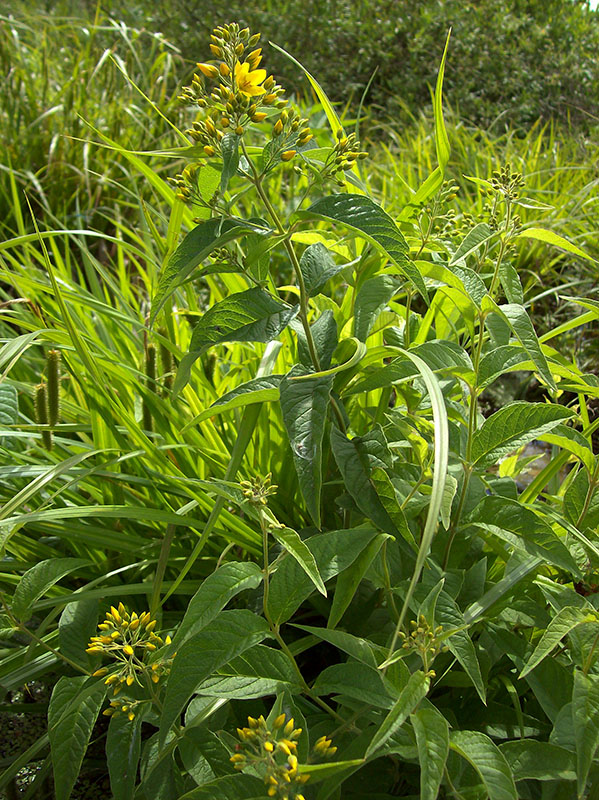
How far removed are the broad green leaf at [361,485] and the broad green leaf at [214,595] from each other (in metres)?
0.15

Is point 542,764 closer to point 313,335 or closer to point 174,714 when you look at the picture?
point 174,714

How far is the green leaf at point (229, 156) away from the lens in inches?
26.5

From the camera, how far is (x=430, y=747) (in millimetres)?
622

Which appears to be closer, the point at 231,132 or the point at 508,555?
the point at 231,132

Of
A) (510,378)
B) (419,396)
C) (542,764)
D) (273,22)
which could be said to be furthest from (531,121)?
(542,764)

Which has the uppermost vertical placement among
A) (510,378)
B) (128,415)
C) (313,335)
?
(313,335)

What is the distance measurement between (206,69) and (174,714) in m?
0.64

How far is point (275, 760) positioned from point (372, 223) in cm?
52

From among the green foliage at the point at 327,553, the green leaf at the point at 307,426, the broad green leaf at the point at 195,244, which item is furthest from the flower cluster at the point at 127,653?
the broad green leaf at the point at 195,244

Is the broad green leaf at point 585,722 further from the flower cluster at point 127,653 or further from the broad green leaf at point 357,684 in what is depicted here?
the flower cluster at point 127,653

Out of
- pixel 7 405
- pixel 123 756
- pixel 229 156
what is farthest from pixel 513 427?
pixel 7 405

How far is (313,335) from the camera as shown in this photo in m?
0.89

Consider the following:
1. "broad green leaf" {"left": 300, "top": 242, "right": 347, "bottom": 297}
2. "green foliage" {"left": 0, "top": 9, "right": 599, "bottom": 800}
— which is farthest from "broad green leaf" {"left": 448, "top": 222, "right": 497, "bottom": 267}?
"broad green leaf" {"left": 300, "top": 242, "right": 347, "bottom": 297}

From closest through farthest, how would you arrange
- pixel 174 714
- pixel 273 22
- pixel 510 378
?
pixel 174 714 < pixel 510 378 < pixel 273 22
